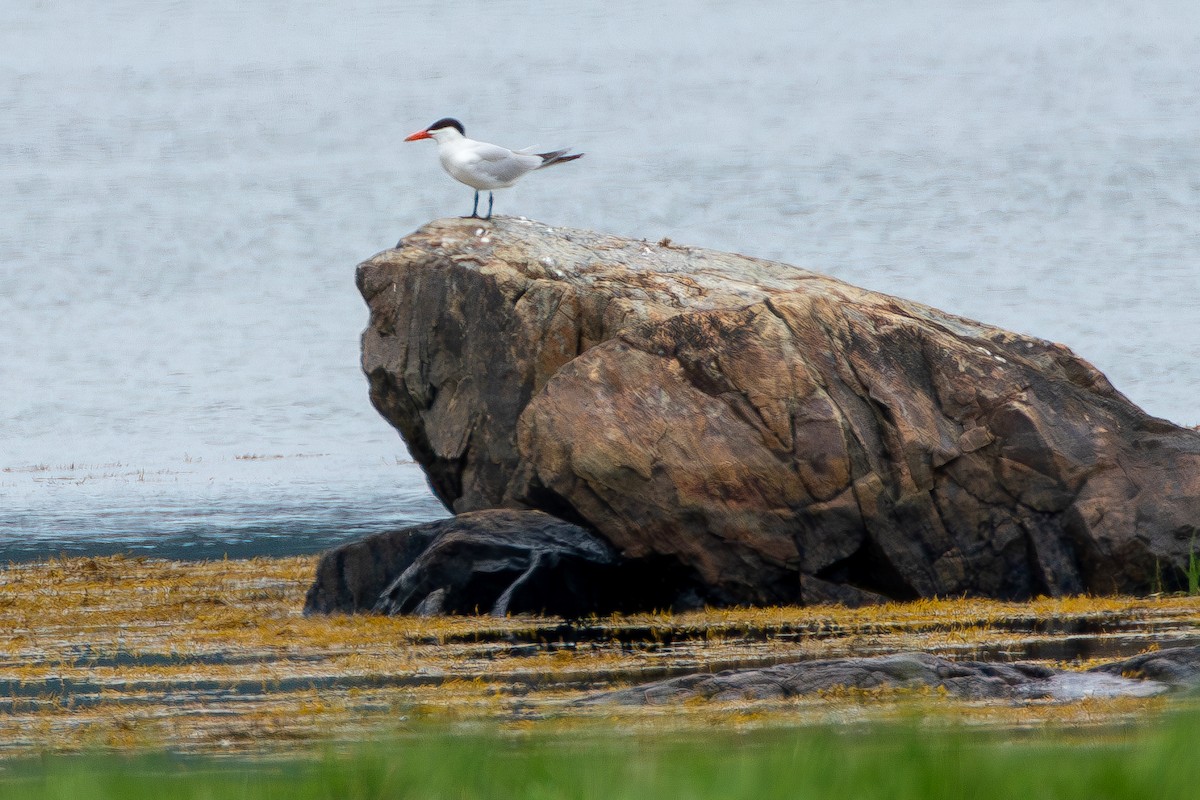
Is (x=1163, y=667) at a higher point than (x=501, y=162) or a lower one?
lower

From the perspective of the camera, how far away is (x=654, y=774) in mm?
4078

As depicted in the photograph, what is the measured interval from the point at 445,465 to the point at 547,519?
2.13m

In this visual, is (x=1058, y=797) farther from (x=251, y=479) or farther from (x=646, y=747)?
(x=251, y=479)

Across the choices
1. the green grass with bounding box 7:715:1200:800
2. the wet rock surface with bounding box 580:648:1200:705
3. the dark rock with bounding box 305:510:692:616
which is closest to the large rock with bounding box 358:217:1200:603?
the dark rock with bounding box 305:510:692:616

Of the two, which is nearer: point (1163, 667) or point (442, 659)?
point (1163, 667)

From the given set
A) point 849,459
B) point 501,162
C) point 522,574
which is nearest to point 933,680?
point 849,459

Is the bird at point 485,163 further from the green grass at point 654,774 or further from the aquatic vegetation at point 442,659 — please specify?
the green grass at point 654,774

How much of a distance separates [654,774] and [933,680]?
560 cm

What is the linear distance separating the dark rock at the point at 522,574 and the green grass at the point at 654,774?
9.87 meters

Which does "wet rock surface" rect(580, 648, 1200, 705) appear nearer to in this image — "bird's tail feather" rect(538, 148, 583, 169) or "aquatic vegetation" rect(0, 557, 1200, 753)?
"aquatic vegetation" rect(0, 557, 1200, 753)

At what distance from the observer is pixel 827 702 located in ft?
29.6

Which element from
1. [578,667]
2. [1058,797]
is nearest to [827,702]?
[578,667]

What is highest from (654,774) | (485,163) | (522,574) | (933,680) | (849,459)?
(485,163)

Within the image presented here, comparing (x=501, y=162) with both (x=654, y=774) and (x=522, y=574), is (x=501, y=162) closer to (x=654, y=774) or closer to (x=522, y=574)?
(x=522, y=574)
